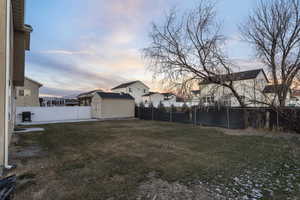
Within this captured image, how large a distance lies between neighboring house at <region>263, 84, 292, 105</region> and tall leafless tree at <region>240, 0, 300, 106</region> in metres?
0.07

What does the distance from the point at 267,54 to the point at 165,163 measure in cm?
956

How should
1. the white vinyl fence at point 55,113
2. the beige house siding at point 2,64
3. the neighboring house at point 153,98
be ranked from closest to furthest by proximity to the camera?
the beige house siding at point 2,64, the white vinyl fence at point 55,113, the neighboring house at point 153,98

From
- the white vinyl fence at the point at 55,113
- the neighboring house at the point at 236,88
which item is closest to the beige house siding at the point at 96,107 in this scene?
the white vinyl fence at the point at 55,113

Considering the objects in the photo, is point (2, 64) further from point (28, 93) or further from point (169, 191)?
point (28, 93)

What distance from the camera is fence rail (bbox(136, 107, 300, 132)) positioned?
7.95m

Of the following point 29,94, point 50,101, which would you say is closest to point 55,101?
point 50,101

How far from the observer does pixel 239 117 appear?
941cm

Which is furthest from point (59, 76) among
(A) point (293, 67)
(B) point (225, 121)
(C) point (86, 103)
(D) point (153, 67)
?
(A) point (293, 67)

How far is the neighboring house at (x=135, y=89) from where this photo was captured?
98.6 feet

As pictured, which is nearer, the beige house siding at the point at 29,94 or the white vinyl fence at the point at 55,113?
the white vinyl fence at the point at 55,113

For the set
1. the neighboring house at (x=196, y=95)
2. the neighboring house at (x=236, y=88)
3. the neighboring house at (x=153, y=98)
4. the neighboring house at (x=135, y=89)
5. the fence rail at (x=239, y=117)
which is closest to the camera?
the fence rail at (x=239, y=117)

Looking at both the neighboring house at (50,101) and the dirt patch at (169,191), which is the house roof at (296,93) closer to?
the dirt patch at (169,191)

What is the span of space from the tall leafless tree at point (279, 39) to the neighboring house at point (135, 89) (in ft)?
76.5

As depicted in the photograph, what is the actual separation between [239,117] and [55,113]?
1545 centimetres
